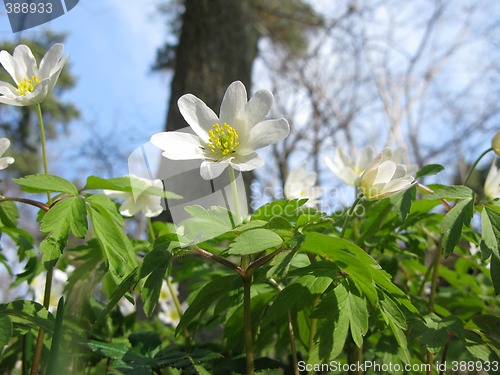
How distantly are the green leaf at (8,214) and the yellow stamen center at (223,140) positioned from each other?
51 cm

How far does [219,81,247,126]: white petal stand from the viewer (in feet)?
3.19

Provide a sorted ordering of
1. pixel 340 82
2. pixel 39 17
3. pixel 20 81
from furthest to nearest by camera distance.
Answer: pixel 340 82
pixel 39 17
pixel 20 81

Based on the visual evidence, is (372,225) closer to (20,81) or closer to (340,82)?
(20,81)

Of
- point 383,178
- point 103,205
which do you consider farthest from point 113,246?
point 383,178

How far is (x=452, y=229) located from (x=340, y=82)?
11.0 meters

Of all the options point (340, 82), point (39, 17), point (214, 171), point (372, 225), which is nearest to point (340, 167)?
point (372, 225)

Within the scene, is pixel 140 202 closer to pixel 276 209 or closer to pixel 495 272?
pixel 276 209

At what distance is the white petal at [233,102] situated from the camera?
38.3 inches

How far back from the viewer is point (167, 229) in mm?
1304

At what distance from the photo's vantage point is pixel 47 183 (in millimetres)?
933

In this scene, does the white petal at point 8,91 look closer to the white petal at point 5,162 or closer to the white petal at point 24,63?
the white petal at point 24,63

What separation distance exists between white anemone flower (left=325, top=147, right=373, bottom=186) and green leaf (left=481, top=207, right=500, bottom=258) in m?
0.40

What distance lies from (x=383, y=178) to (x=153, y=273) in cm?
54

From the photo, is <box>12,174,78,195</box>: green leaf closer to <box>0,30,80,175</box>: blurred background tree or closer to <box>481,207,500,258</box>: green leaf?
<box>481,207,500,258</box>: green leaf
